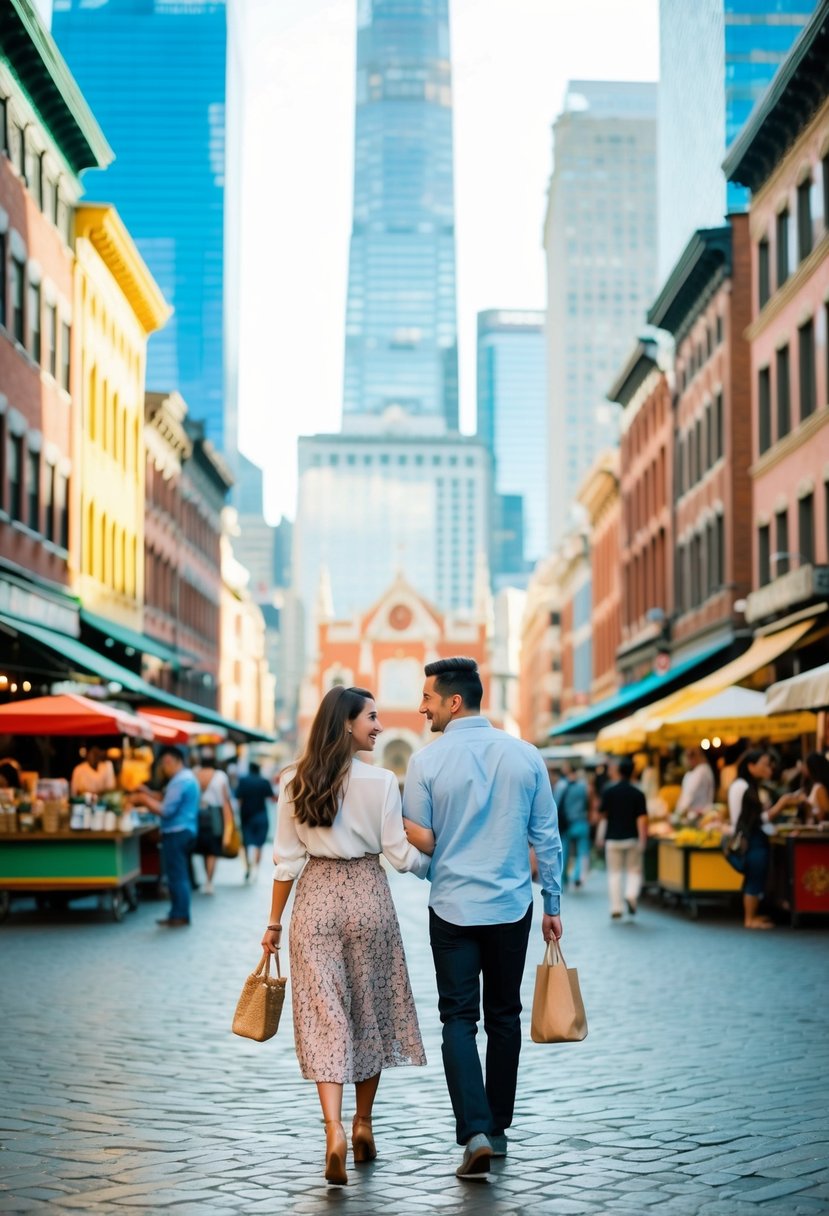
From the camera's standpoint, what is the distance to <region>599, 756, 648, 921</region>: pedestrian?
1977 cm

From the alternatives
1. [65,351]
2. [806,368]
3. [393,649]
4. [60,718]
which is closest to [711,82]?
[393,649]

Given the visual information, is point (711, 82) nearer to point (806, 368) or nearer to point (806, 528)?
point (806, 368)

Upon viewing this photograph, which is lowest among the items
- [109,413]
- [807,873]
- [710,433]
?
[807,873]

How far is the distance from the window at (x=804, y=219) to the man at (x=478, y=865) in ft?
82.0

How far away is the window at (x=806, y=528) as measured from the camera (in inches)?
1204

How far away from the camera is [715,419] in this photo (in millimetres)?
40219

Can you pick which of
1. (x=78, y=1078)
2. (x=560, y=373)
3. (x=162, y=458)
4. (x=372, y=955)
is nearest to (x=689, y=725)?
(x=78, y=1078)

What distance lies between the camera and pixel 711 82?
273 ft

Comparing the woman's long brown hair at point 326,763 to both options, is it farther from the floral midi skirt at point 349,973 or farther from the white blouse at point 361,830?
the floral midi skirt at point 349,973

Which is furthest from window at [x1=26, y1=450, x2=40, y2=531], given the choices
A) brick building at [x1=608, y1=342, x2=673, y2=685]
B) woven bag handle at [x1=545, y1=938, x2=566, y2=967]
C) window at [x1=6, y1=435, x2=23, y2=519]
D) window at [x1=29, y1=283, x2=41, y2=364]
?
woven bag handle at [x1=545, y1=938, x2=566, y2=967]

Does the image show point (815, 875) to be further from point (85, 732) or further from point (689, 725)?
point (85, 732)

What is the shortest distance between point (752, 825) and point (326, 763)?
1214cm

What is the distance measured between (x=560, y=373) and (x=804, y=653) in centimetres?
16573

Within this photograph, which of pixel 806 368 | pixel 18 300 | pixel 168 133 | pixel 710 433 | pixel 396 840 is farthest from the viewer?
pixel 168 133
